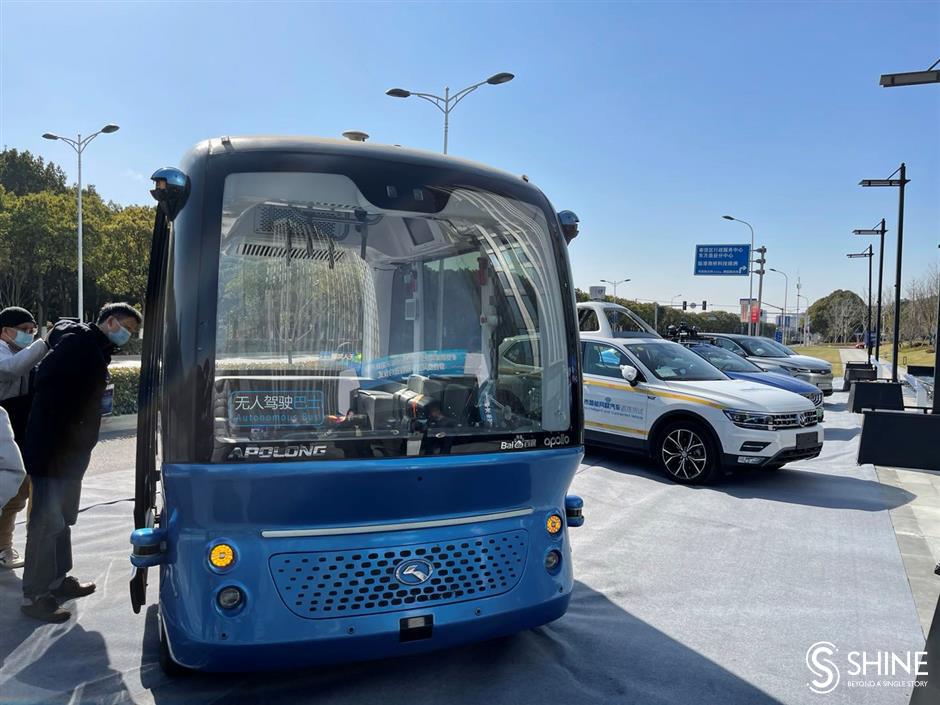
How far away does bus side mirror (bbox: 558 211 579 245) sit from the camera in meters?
3.78

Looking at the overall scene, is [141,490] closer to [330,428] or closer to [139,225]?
[330,428]

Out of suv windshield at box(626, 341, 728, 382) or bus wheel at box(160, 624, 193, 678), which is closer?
bus wheel at box(160, 624, 193, 678)

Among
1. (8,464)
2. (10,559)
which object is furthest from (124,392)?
(8,464)

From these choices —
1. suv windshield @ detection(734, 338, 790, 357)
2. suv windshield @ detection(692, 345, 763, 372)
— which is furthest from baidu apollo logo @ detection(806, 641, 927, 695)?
suv windshield @ detection(734, 338, 790, 357)

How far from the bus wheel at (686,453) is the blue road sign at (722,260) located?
98.3 ft

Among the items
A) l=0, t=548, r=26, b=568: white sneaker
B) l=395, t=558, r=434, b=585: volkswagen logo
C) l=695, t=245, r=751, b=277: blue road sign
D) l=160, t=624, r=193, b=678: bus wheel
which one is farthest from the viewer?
l=695, t=245, r=751, b=277: blue road sign

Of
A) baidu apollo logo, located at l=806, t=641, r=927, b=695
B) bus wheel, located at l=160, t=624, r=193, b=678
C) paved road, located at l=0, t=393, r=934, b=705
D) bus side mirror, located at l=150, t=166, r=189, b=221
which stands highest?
bus side mirror, located at l=150, t=166, r=189, b=221

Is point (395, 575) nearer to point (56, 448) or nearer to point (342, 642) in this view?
point (342, 642)

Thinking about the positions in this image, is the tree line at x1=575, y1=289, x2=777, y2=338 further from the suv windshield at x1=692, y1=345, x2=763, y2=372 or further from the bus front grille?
the bus front grille

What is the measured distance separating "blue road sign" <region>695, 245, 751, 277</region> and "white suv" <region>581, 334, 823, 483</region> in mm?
28880

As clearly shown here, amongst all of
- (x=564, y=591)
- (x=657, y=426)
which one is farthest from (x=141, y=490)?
(x=657, y=426)

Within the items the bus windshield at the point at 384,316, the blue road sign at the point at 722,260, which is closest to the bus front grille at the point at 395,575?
the bus windshield at the point at 384,316

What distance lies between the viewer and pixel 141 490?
3.42 metres

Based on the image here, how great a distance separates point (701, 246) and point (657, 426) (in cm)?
3084
